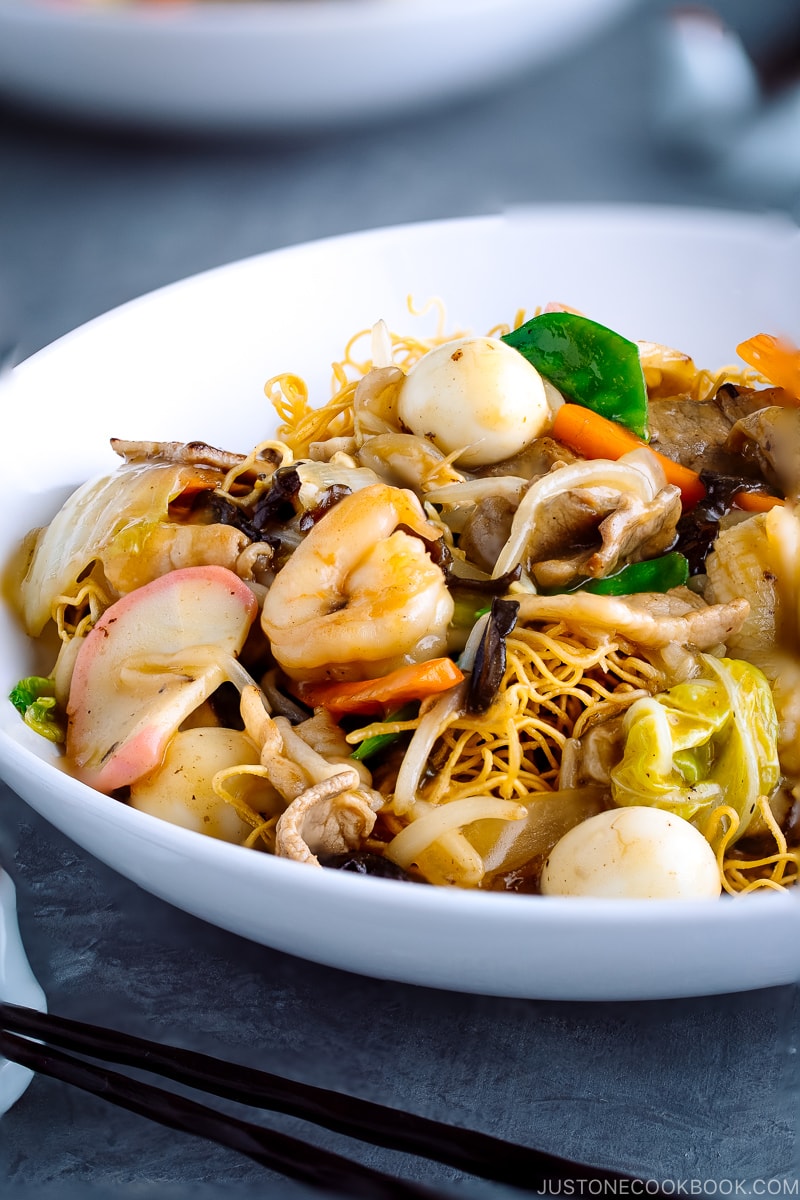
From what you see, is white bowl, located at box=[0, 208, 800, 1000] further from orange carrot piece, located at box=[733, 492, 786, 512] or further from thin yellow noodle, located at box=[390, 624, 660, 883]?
orange carrot piece, located at box=[733, 492, 786, 512]

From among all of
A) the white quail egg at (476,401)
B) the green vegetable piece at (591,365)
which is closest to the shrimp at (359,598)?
the white quail egg at (476,401)

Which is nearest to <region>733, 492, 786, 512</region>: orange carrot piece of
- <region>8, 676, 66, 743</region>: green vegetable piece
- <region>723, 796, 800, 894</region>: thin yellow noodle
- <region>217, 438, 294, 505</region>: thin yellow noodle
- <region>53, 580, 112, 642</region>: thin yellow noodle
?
<region>723, 796, 800, 894</region>: thin yellow noodle

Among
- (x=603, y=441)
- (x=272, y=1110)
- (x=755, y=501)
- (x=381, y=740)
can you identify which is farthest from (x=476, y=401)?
(x=272, y=1110)

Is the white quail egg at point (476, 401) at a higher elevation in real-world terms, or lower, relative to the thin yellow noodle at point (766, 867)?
higher

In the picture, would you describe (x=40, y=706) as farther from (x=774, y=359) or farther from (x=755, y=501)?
(x=774, y=359)

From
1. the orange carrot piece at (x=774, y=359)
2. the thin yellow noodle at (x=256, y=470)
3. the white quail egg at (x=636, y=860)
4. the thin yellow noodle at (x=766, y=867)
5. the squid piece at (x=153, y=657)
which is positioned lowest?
the thin yellow noodle at (x=766, y=867)

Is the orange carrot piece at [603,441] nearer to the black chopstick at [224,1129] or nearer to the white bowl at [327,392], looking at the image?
the white bowl at [327,392]

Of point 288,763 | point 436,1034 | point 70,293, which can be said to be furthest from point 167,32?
point 436,1034
